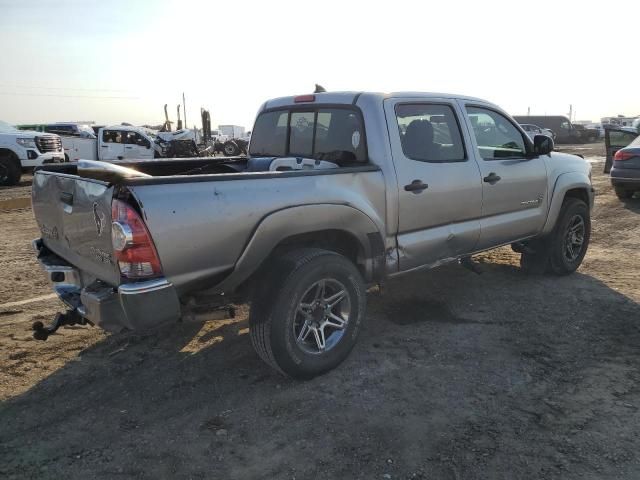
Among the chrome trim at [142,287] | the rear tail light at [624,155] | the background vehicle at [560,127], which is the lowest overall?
the chrome trim at [142,287]

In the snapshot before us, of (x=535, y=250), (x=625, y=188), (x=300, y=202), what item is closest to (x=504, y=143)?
(x=535, y=250)

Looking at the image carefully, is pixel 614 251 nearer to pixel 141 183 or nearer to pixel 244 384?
pixel 244 384

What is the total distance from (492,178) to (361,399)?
95.4 inches

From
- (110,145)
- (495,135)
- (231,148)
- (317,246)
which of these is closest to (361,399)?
(317,246)

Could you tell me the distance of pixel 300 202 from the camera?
3.33 m

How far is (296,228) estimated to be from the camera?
11.0 feet

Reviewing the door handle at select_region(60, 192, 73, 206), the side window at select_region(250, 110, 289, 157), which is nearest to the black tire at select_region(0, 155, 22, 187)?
the side window at select_region(250, 110, 289, 157)

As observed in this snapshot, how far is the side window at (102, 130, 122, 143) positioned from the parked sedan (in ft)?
56.6

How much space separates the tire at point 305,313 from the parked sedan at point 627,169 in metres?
8.82

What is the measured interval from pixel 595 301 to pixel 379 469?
3349mm

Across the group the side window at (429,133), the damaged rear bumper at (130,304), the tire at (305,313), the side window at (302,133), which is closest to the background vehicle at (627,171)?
the side window at (429,133)

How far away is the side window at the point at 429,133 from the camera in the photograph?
162 inches

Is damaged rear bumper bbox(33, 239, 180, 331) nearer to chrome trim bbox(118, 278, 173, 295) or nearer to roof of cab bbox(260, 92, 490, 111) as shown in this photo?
chrome trim bbox(118, 278, 173, 295)

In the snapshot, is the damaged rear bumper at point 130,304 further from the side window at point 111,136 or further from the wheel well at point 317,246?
the side window at point 111,136
